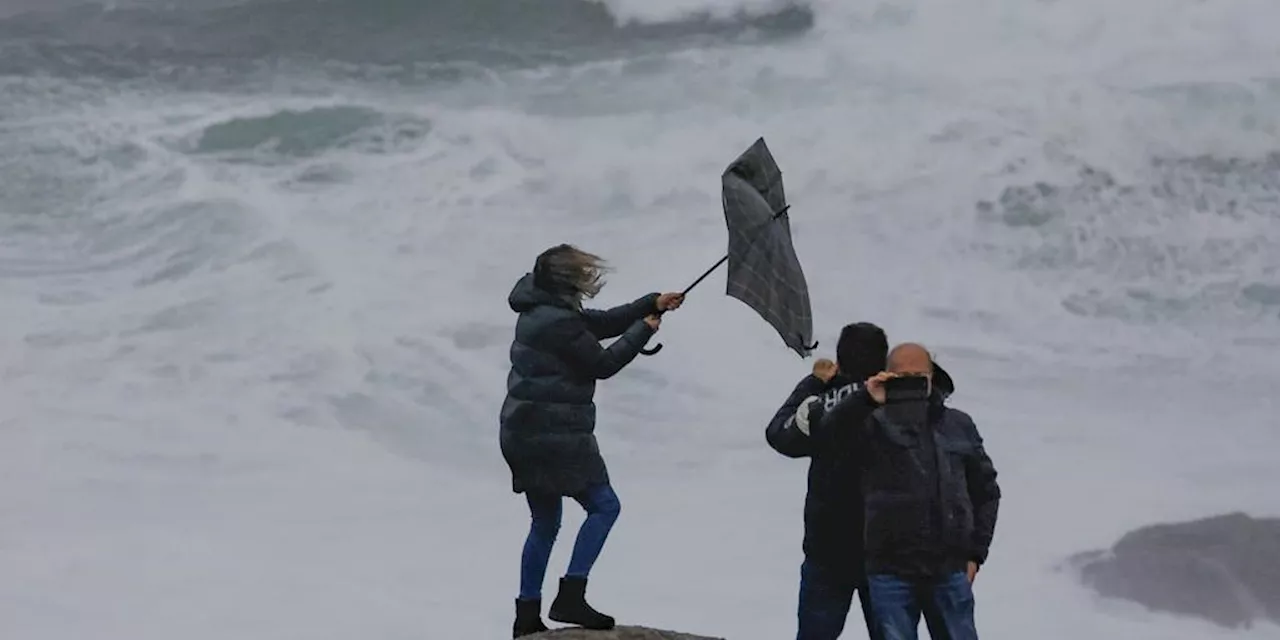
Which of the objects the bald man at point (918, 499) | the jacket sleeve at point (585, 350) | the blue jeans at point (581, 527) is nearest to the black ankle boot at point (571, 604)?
the blue jeans at point (581, 527)

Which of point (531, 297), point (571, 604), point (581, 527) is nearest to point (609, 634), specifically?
point (571, 604)

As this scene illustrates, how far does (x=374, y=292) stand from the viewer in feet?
31.1

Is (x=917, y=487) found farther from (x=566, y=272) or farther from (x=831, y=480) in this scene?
(x=566, y=272)

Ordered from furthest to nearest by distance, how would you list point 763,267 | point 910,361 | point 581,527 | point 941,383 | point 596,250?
1. point 596,250
2. point 581,527
3. point 763,267
4. point 941,383
5. point 910,361

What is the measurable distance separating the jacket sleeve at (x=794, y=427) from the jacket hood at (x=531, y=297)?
0.65 metres

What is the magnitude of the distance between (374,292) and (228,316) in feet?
2.55

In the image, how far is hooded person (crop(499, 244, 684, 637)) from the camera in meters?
4.10

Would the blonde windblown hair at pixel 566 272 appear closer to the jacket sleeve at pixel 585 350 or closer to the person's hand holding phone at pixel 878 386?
the jacket sleeve at pixel 585 350

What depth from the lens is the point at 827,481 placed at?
12.5ft

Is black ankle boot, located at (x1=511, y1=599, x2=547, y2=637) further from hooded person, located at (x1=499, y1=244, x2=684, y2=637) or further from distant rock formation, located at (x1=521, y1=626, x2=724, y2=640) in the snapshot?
hooded person, located at (x1=499, y1=244, x2=684, y2=637)

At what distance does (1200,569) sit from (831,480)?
363 centimetres

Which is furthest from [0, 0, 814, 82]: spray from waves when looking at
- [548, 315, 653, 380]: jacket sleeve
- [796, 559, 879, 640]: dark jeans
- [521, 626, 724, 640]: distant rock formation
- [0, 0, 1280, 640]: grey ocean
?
[796, 559, 879, 640]: dark jeans

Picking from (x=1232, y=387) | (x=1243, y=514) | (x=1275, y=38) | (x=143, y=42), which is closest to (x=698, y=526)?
(x=1243, y=514)

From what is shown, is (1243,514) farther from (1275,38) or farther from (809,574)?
(1275,38)
